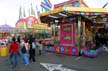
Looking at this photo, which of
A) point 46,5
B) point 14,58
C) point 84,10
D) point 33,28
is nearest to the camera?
point 14,58

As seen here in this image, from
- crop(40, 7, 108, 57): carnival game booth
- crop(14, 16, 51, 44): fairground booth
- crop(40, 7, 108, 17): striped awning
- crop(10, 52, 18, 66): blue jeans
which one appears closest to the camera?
crop(10, 52, 18, 66): blue jeans

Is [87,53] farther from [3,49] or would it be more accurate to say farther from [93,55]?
[3,49]

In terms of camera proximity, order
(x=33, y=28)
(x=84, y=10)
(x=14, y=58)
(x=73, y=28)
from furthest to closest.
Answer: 1. (x=33, y=28)
2. (x=73, y=28)
3. (x=84, y=10)
4. (x=14, y=58)

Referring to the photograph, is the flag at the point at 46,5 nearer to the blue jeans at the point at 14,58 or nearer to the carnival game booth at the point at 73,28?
the carnival game booth at the point at 73,28

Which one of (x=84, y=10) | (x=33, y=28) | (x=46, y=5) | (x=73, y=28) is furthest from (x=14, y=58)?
(x=33, y=28)

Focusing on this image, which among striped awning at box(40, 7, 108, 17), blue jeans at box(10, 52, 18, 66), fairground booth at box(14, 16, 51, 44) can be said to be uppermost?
striped awning at box(40, 7, 108, 17)

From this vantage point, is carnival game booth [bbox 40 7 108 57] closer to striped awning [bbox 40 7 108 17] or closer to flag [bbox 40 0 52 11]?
striped awning [bbox 40 7 108 17]

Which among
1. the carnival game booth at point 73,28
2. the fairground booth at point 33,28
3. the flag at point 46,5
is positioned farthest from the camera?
the fairground booth at point 33,28

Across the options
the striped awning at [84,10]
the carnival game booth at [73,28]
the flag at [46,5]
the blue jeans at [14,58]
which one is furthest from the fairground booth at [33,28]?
the blue jeans at [14,58]

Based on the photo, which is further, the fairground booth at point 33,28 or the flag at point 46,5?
the fairground booth at point 33,28

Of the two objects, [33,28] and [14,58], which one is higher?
[33,28]

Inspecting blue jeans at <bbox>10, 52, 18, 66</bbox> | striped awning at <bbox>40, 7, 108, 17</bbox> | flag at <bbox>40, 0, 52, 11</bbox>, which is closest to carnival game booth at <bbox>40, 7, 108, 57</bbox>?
striped awning at <bbox>40, 7, 108, 17</bbox>

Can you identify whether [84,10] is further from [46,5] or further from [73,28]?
[46,5]

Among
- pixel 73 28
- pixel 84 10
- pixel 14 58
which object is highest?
pixel 84 10
